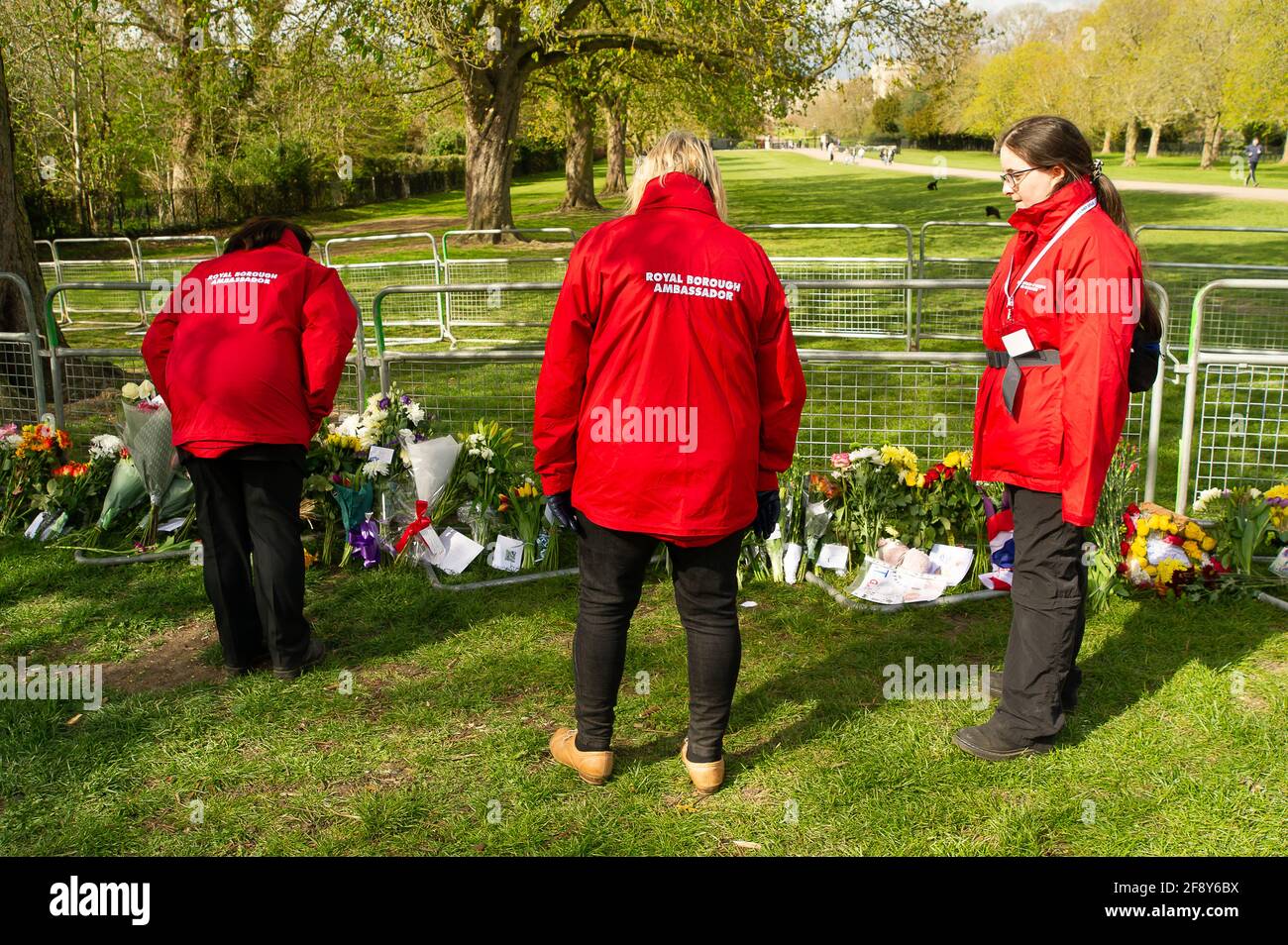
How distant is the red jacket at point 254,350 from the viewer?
13.8 ft

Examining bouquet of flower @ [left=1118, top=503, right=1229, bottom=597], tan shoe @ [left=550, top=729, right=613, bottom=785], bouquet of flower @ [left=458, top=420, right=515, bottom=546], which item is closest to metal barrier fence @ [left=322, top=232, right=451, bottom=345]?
bouquet of flower @ [left=458, top=420, right=515, bottom=546]

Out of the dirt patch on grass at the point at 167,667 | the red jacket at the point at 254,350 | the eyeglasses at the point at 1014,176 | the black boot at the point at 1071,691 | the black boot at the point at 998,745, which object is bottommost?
the dirt patch on grass at the point at 167,667

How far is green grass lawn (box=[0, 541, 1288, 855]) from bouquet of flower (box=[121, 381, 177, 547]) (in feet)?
2.79

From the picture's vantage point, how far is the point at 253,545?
14.7 feet

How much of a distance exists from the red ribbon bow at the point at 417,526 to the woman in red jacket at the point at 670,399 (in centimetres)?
243

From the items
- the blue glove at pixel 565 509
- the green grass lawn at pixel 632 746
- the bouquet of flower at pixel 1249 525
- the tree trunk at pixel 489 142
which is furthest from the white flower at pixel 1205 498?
the tree trunk at pixel 489 142

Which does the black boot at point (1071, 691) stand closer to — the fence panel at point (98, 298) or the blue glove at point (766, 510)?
the blue glove at point (766, 510)

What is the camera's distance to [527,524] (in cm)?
574

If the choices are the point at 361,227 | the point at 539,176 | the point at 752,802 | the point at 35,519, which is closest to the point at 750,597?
the point at 752,802

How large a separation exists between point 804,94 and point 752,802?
19.0 m

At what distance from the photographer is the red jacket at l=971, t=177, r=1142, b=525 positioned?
3375 mm

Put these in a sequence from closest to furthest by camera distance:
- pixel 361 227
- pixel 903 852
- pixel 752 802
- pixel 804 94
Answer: pixel 903 852
pixel 752 802
pixel 804 94
pixel 361 227

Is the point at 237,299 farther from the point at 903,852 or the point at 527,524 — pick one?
the point at 903,852

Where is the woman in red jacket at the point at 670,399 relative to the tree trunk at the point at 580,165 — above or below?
below
